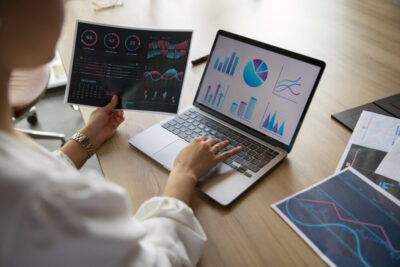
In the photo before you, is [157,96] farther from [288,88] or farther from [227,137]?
[288,88]

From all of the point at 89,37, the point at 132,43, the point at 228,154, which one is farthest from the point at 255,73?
the point at 89,37

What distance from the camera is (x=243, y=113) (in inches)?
36.6

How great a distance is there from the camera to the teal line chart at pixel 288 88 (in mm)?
837

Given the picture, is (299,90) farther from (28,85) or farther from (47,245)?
(28,85)

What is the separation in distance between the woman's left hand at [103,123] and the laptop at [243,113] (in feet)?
0.26

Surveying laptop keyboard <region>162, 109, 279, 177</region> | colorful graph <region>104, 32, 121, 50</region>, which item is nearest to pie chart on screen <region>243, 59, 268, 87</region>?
laptop keyboard <region>162, 109, 279, 177</region>

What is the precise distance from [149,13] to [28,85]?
69 cm

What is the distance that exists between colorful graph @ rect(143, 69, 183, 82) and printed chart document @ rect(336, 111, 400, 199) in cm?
50

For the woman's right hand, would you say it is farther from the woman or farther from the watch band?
the watch band

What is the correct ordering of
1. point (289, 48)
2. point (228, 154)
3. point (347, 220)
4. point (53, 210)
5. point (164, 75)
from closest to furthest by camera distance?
point (53, 210), point (347, 220), point (228, 154), point (164, 75), point (289, 48)

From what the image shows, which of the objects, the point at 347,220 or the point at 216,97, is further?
the point at 216,97

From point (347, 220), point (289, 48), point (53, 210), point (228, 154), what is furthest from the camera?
point (289, 48)

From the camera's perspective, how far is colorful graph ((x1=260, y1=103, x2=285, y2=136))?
86cm

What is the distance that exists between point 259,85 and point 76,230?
0.63 m
